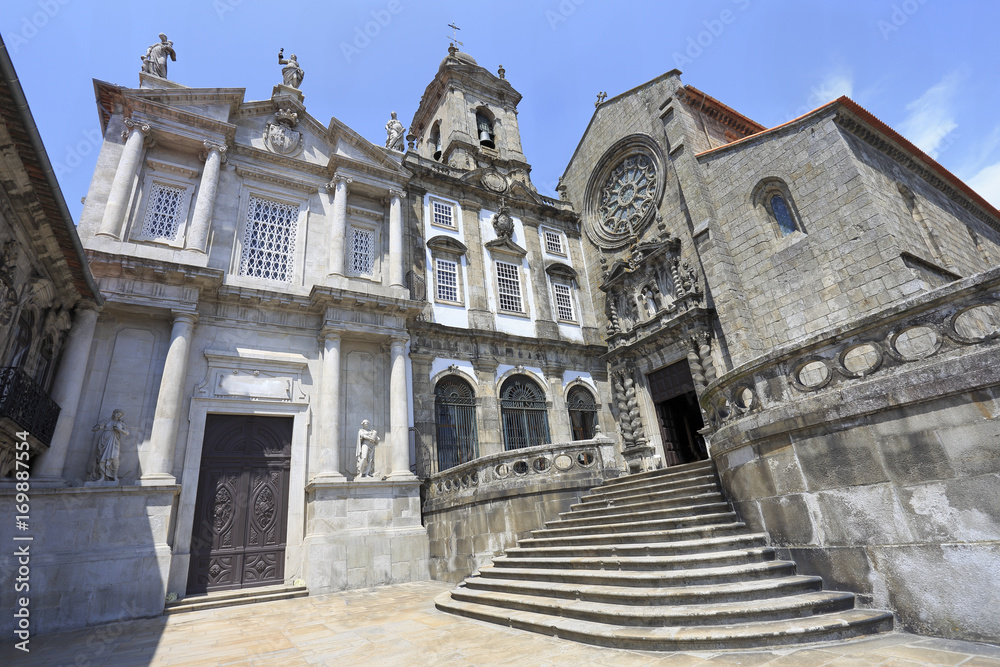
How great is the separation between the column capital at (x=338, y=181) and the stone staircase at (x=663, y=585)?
12467 mm

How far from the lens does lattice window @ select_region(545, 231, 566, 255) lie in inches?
824

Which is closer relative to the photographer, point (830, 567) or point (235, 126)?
point (830, 567)

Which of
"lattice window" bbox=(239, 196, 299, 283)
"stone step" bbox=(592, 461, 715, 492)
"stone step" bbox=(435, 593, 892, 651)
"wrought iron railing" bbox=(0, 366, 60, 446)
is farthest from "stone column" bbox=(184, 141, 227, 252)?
"stone step" bbox=(435, 593, 892, 651)

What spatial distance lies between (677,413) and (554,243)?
29.4 ft

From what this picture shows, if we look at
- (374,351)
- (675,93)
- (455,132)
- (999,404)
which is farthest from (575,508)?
(455,132)

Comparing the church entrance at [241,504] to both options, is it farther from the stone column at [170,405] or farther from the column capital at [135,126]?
the column capital at [135,126]

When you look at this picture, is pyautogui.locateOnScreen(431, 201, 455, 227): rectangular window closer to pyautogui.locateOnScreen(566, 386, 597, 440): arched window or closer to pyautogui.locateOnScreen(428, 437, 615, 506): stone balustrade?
pyautogui.locateOnScreen(566, 386, 597, 440): arched window

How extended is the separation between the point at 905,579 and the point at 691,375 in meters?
11.3

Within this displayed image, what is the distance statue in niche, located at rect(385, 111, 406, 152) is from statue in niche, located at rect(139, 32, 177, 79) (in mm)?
6814

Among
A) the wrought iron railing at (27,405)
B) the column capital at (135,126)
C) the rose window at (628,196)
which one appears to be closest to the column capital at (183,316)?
the wrought iron railing at (27,405)

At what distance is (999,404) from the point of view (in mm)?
4262

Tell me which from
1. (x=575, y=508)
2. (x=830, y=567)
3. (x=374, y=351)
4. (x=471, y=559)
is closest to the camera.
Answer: (x=830, y=567)

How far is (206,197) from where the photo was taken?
13.5m

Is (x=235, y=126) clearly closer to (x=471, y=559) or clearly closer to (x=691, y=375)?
(x=471, y=559)
